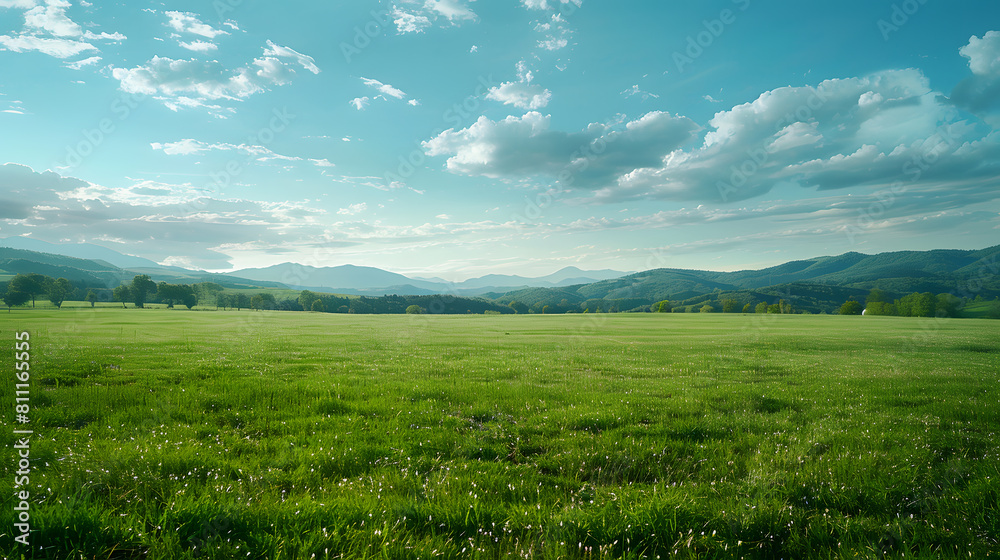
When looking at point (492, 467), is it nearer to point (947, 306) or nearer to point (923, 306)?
point (923, 306)

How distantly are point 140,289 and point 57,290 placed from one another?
26388mm

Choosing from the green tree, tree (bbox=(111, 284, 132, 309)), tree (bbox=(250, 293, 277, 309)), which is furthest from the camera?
tree (bbox=(250, 293, 277, 309))

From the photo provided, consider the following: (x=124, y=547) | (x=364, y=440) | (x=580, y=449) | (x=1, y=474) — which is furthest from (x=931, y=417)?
(x=1, y=474)

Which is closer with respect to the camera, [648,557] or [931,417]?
[648,557]

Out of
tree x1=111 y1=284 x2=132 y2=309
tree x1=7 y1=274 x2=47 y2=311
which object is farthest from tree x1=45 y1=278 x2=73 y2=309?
tree x1=111 y1=284 x2=132 y2=309

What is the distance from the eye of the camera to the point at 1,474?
19.0ft

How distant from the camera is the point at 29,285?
95062mm

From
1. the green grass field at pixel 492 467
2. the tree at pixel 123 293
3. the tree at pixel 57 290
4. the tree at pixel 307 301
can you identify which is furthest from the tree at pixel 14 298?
the green grass field at pixel 492 467

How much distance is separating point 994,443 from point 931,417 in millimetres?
2127

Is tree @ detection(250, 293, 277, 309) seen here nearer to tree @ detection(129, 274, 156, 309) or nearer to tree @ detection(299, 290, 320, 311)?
tree @ detection(299, 290, 320, 311)

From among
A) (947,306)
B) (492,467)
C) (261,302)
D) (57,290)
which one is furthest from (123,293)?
(947,306)

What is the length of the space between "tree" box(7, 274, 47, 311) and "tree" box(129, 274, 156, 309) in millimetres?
26542

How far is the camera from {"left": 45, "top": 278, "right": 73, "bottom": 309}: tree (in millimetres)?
100312

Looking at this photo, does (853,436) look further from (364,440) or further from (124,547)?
(124,547)
